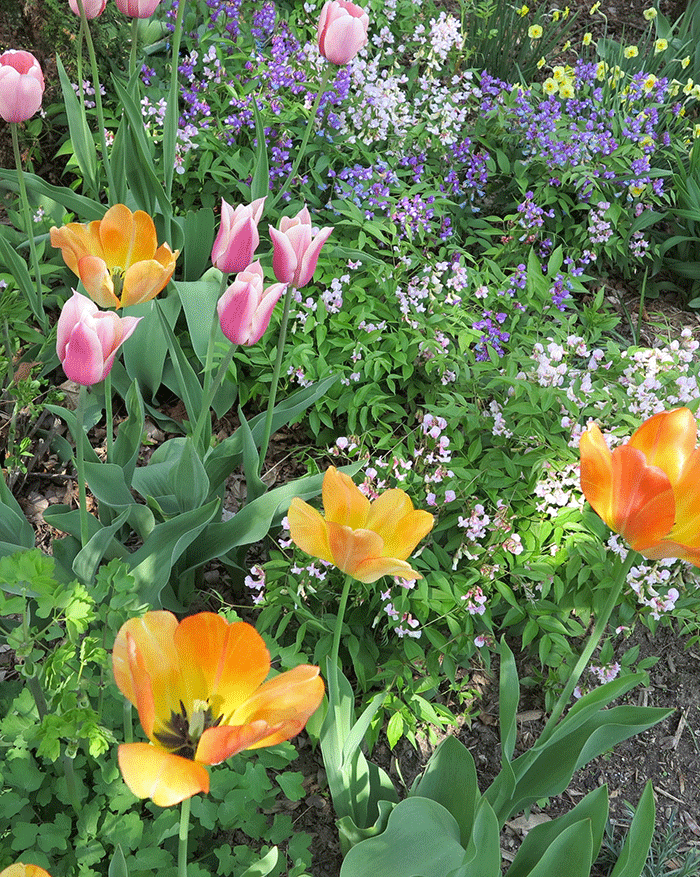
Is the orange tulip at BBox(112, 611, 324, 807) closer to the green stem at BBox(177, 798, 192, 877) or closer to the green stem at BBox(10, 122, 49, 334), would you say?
the green stem at BBox(177, 798, 192, 877)

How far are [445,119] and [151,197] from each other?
118 centimetres

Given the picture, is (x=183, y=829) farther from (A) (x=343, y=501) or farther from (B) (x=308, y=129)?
(B) (x=308, y=129)

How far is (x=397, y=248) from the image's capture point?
2297 millimetres

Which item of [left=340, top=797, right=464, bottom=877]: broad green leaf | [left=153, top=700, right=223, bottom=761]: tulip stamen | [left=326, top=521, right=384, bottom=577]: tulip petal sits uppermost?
[left=326, top=521, right=384, bottom=577]: tulip petal

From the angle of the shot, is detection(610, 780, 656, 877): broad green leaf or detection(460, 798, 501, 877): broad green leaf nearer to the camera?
detection(460, 798, 501, 877): broad green leaf

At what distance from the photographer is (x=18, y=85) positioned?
1.63 meters

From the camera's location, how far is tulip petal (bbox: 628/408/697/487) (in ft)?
3.32

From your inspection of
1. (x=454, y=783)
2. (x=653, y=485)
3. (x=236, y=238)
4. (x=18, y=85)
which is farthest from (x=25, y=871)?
(x=18, y=85)

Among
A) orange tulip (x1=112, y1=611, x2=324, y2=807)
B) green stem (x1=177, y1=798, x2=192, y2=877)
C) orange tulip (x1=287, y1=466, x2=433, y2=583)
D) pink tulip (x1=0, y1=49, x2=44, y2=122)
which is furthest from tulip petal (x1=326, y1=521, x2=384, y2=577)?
pink tulip (x1=0, y1=49, x2=44, y2=122)

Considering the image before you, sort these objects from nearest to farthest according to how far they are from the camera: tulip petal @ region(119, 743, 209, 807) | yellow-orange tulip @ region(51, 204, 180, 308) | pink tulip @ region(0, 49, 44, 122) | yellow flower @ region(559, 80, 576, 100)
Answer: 1. tulip petal @ region(119, 743, 209, 807)
2. yellow-orange tulip @ region(51, 204, 180, 308)
3. pink tulip @ region(0, 49, 44, 122)
4. yellow flower @ region(559, 80, 576, 100)

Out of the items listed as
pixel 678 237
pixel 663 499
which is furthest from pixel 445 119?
pixel 663 499

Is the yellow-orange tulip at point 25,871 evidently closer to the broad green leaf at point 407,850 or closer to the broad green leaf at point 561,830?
the broad green leaf at point 407,850

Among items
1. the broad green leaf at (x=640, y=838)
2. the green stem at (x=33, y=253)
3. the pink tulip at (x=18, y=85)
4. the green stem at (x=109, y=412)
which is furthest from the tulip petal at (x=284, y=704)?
the green stem at (x=33, y=253)

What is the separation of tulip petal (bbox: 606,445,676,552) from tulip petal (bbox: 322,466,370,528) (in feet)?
1.15
